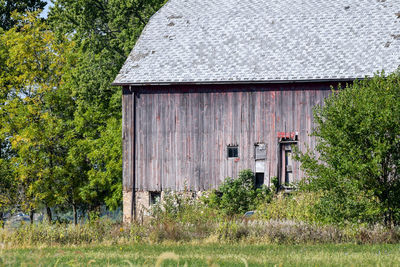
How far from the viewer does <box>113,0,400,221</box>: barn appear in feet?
92.8

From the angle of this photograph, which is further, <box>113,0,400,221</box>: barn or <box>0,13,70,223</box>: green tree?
<box>0,13,70,223</box>: green tree

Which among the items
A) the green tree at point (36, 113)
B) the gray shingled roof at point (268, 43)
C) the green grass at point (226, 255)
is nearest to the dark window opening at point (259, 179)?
the gray shingled roof at point (268, 43)

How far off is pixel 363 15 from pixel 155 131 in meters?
9.58

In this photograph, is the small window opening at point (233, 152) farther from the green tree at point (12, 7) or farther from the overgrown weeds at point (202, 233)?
the green tree at point (12, 7)

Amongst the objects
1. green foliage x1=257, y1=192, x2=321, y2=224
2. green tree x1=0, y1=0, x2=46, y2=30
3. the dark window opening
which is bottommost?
green foliage x1=257, y1=192, x2=321, y2=224

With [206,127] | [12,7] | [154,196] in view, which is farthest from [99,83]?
[12,7]

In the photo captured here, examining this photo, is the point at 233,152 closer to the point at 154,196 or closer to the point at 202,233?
the point at 154,196

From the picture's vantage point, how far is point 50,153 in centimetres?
3709

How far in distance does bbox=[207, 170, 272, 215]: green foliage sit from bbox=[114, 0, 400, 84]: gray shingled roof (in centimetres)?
383

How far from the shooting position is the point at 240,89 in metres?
29.0

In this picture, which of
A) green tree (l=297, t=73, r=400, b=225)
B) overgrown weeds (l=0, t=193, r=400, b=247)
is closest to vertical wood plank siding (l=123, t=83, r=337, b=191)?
overgrown weeds (l=0, t=193, r=400, b=247)

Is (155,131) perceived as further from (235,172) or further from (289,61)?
(289,61)

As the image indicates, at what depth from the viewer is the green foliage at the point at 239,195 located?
91.2 ft

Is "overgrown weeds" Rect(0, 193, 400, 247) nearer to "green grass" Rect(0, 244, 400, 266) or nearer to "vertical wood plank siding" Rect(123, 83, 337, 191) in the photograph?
"green grass" Rect(0, 244, 400, 266)
